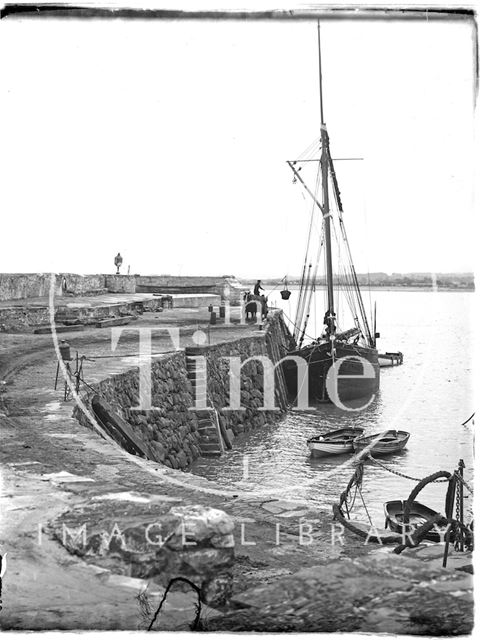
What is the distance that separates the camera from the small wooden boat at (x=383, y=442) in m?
19.7

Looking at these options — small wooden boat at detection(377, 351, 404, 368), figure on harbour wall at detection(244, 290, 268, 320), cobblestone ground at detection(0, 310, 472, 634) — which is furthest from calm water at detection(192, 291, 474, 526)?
small wooden boat at detection(377, 351, 404, 368)

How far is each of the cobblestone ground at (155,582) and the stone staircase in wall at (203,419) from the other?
29.0ft

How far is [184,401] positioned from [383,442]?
20.5 feet

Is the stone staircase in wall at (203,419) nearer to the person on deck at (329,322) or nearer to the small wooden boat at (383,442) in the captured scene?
the small wooden boat at (383,442)

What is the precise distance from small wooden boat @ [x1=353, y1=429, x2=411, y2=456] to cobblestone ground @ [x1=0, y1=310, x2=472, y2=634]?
1154 centimetres

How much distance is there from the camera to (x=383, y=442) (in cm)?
2017

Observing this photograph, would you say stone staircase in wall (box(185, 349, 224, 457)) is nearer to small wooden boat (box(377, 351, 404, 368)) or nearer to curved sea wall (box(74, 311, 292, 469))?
curved sea wall (box(74, 311, 292, 469))

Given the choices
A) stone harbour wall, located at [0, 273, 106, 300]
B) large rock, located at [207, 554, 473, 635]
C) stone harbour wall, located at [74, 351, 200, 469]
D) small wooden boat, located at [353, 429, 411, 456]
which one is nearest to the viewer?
large rock, located at [207, 554, 473, 635]

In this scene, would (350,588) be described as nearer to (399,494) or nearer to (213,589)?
(213,589)

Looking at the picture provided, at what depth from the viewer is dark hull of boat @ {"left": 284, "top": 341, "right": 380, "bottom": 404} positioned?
3052 centimetres

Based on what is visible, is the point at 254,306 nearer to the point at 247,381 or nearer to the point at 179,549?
the point at 247,381

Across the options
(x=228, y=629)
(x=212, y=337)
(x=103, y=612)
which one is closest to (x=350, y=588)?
(x=228, y=629)

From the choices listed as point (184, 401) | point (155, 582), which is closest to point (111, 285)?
point (184, 401)

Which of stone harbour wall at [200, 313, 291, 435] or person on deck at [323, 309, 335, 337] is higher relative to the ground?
person on deck at [323, 309, 335, 337]
